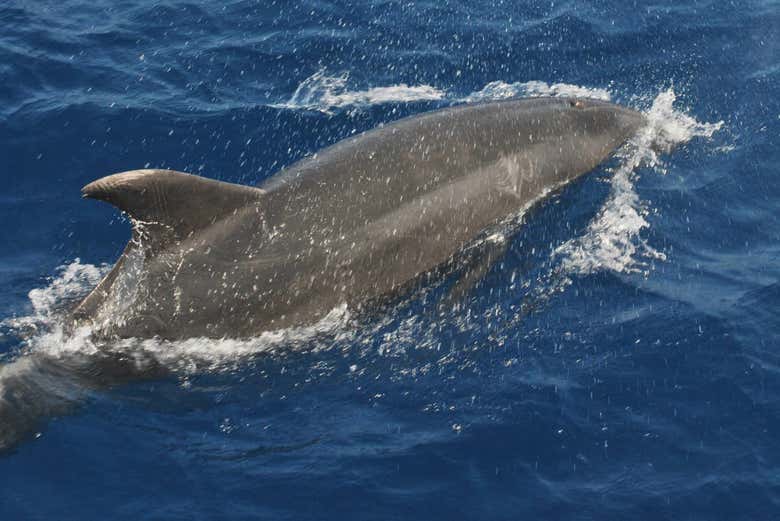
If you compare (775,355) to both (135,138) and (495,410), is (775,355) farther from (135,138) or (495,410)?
(135,138)

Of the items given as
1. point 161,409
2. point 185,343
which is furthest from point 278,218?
point 161,409

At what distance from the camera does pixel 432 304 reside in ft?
39.7

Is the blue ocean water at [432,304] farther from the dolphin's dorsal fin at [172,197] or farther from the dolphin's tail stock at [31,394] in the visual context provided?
the dolphin's dorsal fin at [172,197]

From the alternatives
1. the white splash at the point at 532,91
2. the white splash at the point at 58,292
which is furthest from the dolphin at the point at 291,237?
the white splash at the point at 532,91

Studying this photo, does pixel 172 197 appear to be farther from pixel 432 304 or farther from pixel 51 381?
pixel 432 304

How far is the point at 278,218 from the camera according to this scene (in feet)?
37.6

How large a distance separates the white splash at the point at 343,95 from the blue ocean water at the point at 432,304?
62 millimetres

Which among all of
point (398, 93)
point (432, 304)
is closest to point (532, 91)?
point (398, 93)

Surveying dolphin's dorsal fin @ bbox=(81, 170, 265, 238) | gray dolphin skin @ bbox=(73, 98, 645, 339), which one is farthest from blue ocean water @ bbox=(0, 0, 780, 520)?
dolphin's dorsal fin @ bbox=(81, 170, 265, 238)

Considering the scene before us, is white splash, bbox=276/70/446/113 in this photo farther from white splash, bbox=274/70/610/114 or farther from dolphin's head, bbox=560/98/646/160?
dolphin's head, bbox=560/98/646/160

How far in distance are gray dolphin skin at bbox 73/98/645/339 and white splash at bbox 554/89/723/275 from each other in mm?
837

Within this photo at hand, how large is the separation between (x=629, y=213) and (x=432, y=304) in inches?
129

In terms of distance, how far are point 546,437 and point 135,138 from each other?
339 inches

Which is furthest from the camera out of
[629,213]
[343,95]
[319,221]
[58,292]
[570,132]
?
[343,95]
